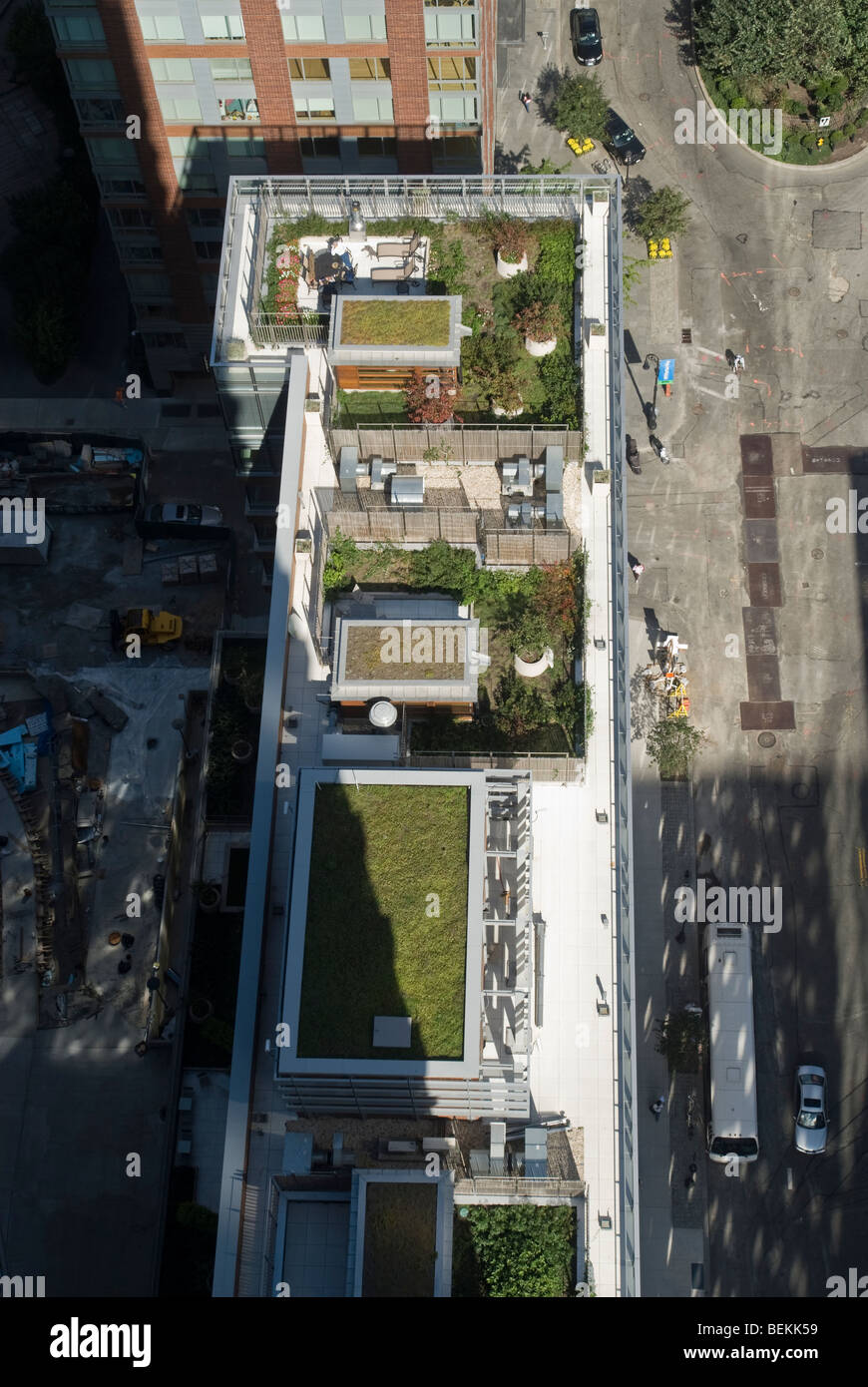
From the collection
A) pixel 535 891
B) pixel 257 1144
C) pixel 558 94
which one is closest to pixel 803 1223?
pixel 535 891

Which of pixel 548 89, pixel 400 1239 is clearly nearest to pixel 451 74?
pixel 548 89

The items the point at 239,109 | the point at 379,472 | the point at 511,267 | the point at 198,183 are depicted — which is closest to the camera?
the point at 379,472

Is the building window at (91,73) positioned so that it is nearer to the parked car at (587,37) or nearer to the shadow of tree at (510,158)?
the shadow of tree at (510,158)

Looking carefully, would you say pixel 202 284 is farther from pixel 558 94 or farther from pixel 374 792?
pixel 374 792

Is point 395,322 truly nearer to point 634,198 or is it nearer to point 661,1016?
point 661,1016

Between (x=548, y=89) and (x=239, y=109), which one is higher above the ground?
(x=548, y=89)

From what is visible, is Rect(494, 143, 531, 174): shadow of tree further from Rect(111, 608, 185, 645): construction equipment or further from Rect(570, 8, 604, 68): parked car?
Rect(111, 608, 185, 645): construction equipment

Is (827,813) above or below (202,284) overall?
below
